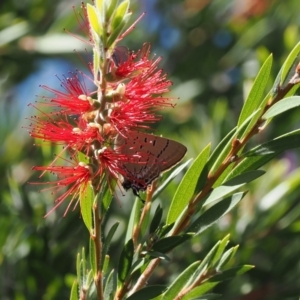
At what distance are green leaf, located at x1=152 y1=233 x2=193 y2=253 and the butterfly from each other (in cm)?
13

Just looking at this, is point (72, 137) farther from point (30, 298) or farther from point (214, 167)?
point (30, 298)

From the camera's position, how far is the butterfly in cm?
103

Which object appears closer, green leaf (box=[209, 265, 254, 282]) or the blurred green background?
green leaf (box=[209, 265, 254, 282])

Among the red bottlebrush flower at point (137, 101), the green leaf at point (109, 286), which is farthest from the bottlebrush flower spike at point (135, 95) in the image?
the green leaf at point (109, 286)

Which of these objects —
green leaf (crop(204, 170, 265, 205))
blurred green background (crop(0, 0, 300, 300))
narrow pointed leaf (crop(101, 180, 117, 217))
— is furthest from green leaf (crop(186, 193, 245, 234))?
blurred green background (crop(0, 0, 300, 300))

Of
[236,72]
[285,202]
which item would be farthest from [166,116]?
[285,202]

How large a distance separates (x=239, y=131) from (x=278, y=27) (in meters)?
1.56

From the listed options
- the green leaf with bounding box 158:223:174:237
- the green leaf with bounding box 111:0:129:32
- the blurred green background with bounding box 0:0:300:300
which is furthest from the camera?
the blurred green background with bounding box 0:0:300:300

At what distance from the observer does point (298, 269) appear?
61.4 inches

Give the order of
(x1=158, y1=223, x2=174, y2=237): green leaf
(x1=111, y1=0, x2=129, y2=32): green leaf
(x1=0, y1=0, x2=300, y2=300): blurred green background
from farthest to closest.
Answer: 1. (x1=0, y1=0, x2=300, y2=300): blurred green background
2. (x1=158, y1=223, x2=174, y2=237): green leaf
3. (x1=111, y1=0, x2=129, y2=32): green leaf

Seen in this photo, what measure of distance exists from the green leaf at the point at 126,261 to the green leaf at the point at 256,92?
24cm

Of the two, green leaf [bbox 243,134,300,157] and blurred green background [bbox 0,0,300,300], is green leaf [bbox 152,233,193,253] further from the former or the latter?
blurred green background [bbox 0,0,300,300]

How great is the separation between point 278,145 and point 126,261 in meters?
0.28

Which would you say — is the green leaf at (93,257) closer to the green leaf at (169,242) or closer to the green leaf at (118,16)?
the green leaf at (169,242)
